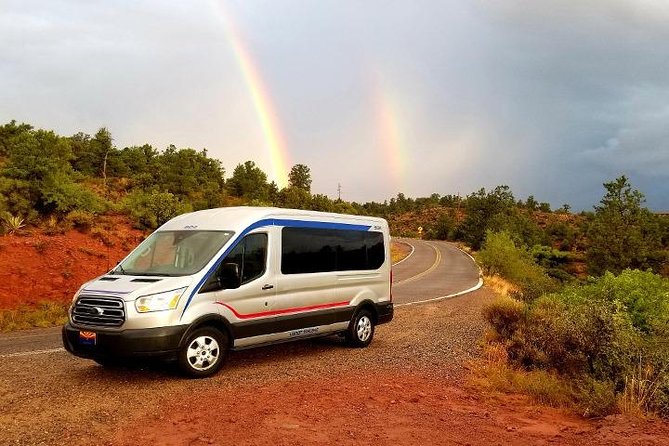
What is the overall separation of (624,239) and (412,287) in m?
43.4

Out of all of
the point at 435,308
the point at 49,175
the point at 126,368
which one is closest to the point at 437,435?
the point at 126,368

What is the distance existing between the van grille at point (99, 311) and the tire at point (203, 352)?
967 mm

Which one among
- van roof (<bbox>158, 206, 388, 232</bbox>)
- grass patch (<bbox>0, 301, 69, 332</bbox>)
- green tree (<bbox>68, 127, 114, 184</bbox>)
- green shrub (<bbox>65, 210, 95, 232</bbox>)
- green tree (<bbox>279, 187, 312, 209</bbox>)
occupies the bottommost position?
grass patch (<bbox>0, 301, 69, 332</bbox>)

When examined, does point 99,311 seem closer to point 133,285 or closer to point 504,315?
point 133,285

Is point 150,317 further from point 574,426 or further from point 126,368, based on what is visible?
point 574,426

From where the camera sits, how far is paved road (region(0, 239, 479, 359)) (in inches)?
423

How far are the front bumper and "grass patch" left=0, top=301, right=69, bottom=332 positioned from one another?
7.58m

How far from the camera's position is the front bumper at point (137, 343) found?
7309mm

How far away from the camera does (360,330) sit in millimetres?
10984

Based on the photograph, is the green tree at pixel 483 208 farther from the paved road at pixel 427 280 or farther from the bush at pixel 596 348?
the bush at pixel 596 348

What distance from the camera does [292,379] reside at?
8.15 meters

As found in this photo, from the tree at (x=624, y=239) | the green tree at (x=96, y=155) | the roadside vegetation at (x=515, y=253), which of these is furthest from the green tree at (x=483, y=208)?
the green tree at (x=96, y=155)

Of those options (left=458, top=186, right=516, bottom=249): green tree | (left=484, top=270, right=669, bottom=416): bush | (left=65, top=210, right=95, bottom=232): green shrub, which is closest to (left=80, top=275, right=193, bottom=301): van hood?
(left=484, top=270, right=669, bottom=416): bush

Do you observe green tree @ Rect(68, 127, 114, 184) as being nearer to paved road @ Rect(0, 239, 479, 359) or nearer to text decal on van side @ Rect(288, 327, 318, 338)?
paved road @ Rect(0, 239, 479, 359)
